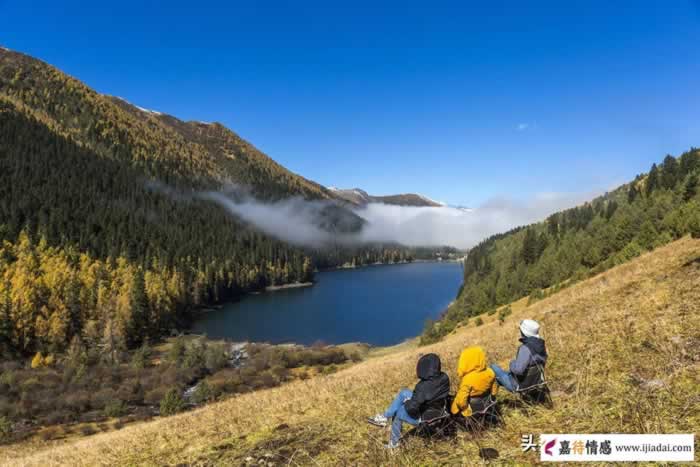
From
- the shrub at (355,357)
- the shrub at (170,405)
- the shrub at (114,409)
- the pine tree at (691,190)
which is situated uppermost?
the pine tree at (691,190)

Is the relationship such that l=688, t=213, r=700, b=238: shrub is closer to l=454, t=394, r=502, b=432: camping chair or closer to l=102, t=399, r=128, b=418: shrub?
→ l=454, t=394, r=502, b=432: camping chair

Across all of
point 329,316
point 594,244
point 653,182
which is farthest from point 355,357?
point 653,182

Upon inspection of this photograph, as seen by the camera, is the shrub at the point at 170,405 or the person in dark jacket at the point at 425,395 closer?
the person in dark jacket at the point at 425,395

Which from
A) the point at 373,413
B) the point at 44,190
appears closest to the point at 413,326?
the point at 373,413

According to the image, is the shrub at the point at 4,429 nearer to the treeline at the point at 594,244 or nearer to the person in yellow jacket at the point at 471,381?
the treeline at the point at 594,244

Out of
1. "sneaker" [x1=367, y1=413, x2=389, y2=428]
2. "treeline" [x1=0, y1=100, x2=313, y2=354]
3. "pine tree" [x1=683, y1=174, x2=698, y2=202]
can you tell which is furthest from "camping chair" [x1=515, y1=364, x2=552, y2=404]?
"treeline" [x1=0, y1=100, x2=313, y2=354]

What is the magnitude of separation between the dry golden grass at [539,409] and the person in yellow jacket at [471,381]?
1.58 ft

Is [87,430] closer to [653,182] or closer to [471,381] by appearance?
[471,381]

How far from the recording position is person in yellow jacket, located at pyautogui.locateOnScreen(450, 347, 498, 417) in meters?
6.48

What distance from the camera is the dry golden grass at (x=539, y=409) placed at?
562cm

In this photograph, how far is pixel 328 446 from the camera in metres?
7.59

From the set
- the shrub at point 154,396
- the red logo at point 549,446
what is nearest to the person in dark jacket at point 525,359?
the red logo at point 549,446

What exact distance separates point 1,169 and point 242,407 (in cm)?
22595

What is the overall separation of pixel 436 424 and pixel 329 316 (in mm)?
128252
